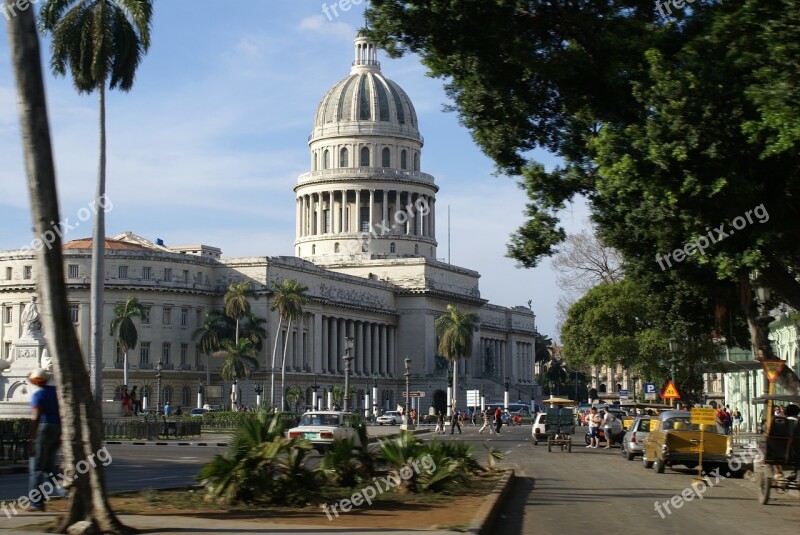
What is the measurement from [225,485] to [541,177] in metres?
10.2

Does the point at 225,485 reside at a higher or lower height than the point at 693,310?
lower

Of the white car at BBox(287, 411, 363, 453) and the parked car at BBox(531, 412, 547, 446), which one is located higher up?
the white car at BBox(287, 411, 363, 453)

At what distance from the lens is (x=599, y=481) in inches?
1029

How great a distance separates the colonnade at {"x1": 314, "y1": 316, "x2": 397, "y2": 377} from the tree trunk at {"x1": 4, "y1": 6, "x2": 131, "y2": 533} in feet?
347

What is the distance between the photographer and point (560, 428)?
4638 centimetres

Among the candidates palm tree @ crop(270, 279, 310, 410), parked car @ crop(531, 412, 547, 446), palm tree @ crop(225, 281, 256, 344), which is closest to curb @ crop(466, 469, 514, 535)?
parked car @ crop(531, 412, 547, 446)

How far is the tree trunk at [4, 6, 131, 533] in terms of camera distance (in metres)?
13.1

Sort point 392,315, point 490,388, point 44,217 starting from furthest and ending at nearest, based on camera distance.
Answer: point 490,388, point 392,315, point 44,217

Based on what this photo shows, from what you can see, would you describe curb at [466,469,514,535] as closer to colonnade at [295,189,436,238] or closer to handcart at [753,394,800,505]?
handcart at [753,394,800,505]

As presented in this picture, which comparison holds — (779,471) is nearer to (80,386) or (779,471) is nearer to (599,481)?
(599,481)

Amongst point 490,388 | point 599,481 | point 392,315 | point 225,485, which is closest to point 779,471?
point 599,481

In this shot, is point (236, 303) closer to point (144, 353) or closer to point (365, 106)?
point (144, 353)

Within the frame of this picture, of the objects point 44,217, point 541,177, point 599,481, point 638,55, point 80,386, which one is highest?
point 638,55

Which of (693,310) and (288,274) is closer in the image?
(693,310)
